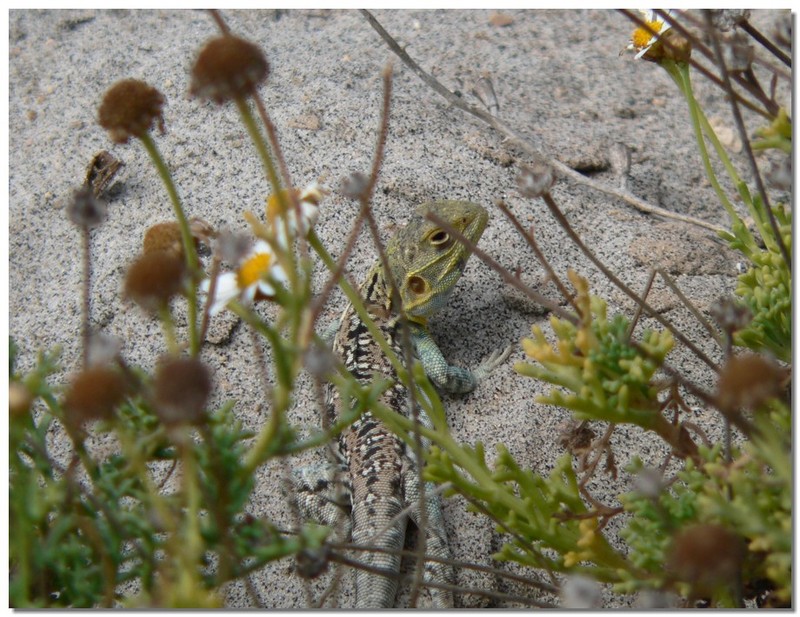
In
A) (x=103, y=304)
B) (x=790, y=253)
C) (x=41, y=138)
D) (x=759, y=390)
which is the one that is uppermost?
(x=41, y=138)

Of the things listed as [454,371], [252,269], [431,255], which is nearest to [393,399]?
[454,371]

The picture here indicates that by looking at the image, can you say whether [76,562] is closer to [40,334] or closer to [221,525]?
[221,525]

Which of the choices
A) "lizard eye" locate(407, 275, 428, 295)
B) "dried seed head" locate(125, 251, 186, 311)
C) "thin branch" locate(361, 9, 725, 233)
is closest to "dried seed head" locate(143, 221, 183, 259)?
"dried seed head" locate(125, 251, 186, 311)

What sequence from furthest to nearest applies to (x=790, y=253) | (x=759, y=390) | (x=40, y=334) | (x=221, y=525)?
(x=40, y=334) < (x=790, y=253) < (x=221, y=525) < (x=759, y=390)

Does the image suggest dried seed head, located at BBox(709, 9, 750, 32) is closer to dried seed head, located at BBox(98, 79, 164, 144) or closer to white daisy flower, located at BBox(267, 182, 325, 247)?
white daisy flower, located at BBox(267, 182, 325, 247)

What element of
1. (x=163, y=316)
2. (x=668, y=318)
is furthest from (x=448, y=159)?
(x=163, y=316)

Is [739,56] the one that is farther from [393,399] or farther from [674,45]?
[393,399]

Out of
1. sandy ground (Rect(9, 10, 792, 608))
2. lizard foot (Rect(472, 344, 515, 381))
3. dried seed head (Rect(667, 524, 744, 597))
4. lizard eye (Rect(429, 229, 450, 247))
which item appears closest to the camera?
dried seed head (Rect(667, 524, 744, 597))

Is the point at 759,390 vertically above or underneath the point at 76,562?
above
